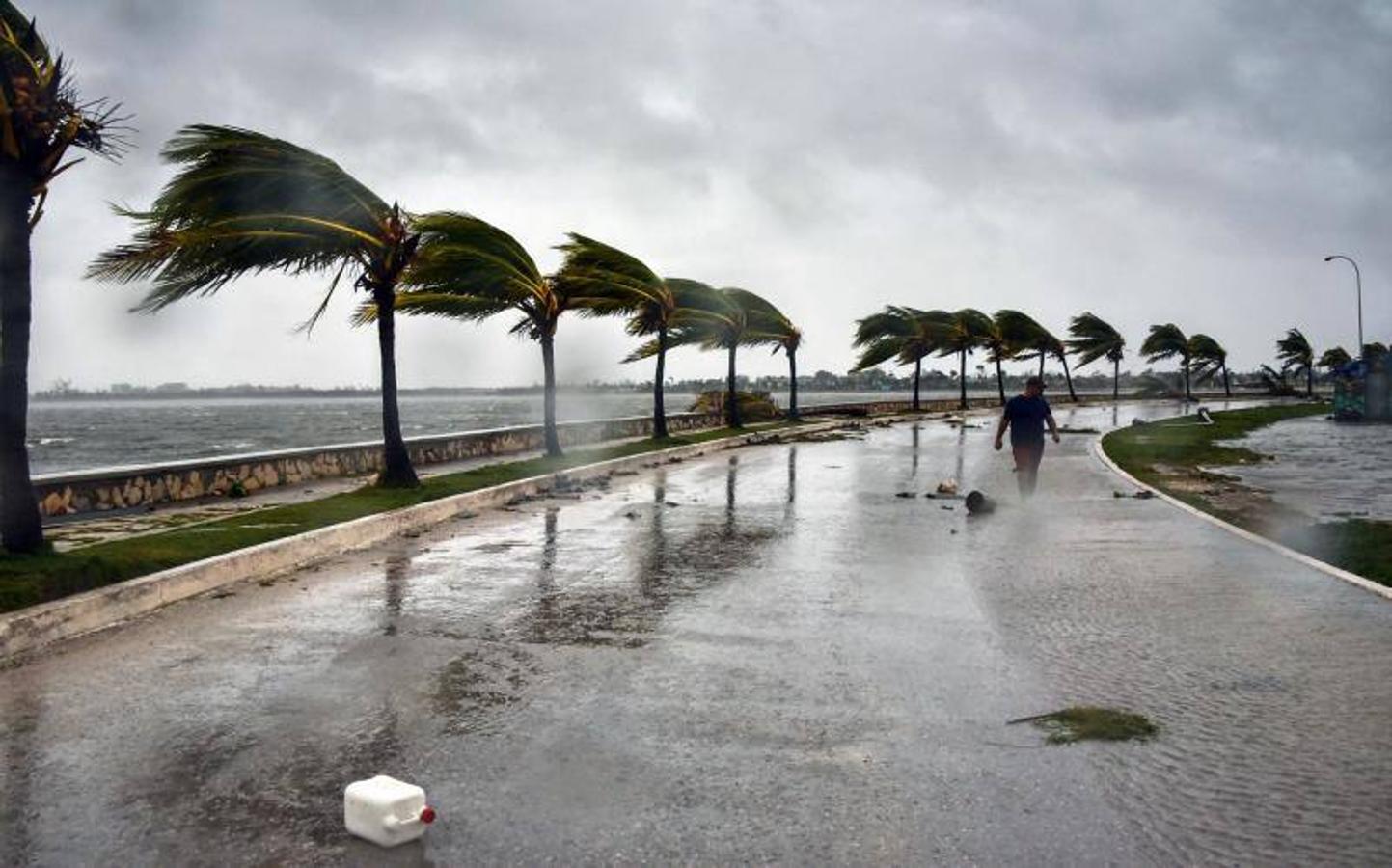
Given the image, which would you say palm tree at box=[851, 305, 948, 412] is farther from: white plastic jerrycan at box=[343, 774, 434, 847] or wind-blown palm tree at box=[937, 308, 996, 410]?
white plastic jerrycan at box=[343, 774, 434, 847]

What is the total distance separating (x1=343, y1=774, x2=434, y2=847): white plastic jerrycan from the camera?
11.6 ft

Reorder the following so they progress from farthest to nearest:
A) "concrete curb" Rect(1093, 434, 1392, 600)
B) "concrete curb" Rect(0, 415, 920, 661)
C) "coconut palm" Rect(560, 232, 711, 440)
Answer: "coconut palm" Rect(560, 232, 711, 440)
"concrete curb" Rect(1093, 434, 1392, 600)
"concrete curb" Rect(0, 415, 920, 661)

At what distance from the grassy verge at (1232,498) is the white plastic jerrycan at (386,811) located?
8.16m

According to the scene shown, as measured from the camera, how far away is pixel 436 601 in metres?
7.84

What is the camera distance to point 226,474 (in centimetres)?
1530

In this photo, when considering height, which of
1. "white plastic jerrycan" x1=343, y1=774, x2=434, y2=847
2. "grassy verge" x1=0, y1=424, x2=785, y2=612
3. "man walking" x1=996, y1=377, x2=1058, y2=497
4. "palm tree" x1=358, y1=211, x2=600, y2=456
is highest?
"palm tree" x1=358, y1=211, x2=600, y2=456

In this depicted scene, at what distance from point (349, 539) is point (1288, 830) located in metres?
9.14

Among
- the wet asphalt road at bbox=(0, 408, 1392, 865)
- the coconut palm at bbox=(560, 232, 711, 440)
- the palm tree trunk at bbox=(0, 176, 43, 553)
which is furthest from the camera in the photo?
the coconut palm at bbox=(560, 232, 711, 440)

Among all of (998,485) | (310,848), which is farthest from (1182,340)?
(310,848)

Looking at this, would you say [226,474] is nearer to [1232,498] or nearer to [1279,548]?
[1279,548]

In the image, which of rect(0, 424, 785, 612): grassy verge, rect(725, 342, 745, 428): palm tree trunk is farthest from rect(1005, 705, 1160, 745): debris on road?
rect(725, 342, 745, 428): palm tree trunk

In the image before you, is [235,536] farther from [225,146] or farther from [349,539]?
[225,146]

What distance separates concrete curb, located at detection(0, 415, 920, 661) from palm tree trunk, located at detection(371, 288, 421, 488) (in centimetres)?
141

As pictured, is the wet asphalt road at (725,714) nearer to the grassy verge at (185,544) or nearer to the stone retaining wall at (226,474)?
the grassy verge at (185,544)
